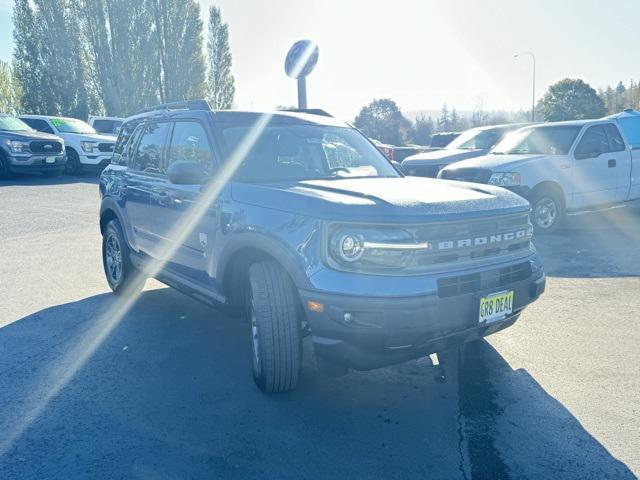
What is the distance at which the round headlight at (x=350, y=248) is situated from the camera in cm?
297

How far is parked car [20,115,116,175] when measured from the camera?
59.0 feet

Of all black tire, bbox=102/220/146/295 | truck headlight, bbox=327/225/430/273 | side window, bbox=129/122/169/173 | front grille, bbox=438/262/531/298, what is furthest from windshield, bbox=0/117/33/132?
front grille, bbox=438/262/531/298

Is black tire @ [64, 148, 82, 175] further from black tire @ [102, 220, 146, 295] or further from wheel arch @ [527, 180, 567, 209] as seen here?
wheel arch @ [527, 180, 567, 209]

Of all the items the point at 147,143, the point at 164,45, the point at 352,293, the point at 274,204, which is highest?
the point at 164,45

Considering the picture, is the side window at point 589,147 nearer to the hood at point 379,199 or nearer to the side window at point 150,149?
the hood at point 379,199

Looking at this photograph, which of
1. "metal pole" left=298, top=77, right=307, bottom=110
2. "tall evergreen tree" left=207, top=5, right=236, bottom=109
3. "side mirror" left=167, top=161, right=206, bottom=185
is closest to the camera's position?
"side mirror" left=167, top=161, right=206, bottom=185

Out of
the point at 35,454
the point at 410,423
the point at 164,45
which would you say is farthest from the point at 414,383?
the point at 164,45

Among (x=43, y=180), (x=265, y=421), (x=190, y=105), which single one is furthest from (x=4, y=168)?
(x=265, y=421)

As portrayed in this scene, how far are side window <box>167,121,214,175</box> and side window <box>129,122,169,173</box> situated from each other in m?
0.23

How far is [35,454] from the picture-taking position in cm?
289

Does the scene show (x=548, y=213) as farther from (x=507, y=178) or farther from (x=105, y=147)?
(x=105, y=147)

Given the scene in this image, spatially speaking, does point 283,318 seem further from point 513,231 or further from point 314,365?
point 513,231

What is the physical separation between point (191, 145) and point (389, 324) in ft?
8.03

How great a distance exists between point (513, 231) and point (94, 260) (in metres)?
5.83
